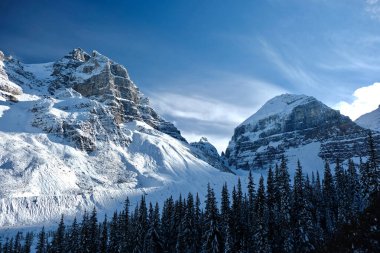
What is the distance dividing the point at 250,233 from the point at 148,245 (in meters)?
20.4

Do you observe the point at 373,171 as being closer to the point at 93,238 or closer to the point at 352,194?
the point at 352,194

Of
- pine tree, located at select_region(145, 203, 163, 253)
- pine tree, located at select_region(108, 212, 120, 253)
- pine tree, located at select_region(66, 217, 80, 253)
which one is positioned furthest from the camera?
pine tree, located at select_region(66, 217, 80, 253)

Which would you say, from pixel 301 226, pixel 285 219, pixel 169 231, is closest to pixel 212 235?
pixel 285 219

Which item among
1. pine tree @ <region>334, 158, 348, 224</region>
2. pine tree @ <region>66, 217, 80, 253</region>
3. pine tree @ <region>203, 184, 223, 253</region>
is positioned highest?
pine tree @ <region>334, 158, 348, 224</region>

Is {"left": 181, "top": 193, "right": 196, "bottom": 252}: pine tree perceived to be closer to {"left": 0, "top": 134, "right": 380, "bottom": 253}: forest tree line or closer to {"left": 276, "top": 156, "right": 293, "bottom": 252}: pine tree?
{"left": 0, "top": 134, "right": 380, "bottom": 253}: forest tree line

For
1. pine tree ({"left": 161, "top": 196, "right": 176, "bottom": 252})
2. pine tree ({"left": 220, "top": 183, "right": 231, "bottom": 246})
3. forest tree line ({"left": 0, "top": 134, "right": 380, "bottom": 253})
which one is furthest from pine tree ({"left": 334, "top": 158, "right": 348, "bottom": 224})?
pine tree ({"left": 161, "top": 196, "right": 176, "bottom": 252})

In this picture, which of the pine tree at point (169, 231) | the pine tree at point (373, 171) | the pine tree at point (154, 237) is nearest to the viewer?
the pine tree at point (373, 171)

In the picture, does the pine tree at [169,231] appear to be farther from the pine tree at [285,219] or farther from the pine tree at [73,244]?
the pine tree at [285,219]

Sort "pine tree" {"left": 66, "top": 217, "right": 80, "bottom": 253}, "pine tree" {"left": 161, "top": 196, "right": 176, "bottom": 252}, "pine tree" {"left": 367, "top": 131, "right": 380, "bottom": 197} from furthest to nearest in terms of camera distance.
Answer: "pine tree" {"left": 66, "top": 217, "right": 80, "bottom": 253}, "pine tree" {"left": 161, "top": 196, "right": 176, "bottom": 252}, "pine tree" {"left": 367, "top": 131, "right": 380, "bottom": 197}

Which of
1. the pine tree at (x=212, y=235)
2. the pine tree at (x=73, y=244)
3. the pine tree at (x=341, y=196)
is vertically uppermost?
the pine tree at (x=341, y=196)

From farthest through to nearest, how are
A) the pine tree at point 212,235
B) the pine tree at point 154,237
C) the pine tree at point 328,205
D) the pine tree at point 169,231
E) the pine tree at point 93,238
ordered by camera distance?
the pine tree at point 328,205 < the pine tree at point 93,238 < the pine tree at point 169,231 < the pine tree at point 154,237 < the pine tree at point 212,235

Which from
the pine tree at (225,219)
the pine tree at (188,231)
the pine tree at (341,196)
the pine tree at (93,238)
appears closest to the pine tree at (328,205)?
the pine tree at (341,196)

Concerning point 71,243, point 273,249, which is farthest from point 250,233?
point 71,243

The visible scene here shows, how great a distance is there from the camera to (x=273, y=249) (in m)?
68.0
